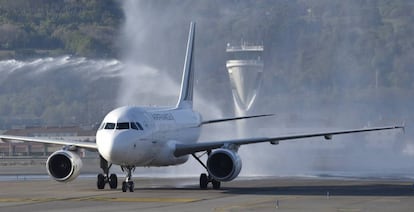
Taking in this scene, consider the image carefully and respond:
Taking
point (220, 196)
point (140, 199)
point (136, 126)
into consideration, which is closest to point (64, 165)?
point (136, 126)

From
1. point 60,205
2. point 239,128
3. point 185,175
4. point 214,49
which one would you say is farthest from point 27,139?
point 214,49

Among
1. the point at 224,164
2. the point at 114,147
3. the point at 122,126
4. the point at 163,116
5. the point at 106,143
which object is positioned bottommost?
the point at 224,164

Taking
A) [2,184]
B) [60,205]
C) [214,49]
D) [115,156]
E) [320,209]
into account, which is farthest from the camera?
[214,49]

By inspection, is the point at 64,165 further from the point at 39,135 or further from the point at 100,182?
the point at 39,135

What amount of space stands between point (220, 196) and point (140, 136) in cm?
495

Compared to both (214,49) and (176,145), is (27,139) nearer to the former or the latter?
(176,145)

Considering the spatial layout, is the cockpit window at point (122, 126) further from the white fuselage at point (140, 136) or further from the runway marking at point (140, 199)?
the runway marking at point (140, 199)

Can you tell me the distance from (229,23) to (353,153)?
32.1m

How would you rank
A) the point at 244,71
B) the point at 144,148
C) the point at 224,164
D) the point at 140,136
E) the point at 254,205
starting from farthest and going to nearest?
the point at 244,71
the point at 224,164
the point at 144,148
the point at 140,136
the point at 254,205

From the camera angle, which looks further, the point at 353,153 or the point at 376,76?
the point at 376,76

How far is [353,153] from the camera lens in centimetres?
7419

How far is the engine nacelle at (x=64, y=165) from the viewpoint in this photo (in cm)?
4453

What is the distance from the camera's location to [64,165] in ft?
→ 148

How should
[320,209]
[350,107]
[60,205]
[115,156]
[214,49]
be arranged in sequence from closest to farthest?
[320,209], [60,205], [115,156], [350,107], [214,49]
